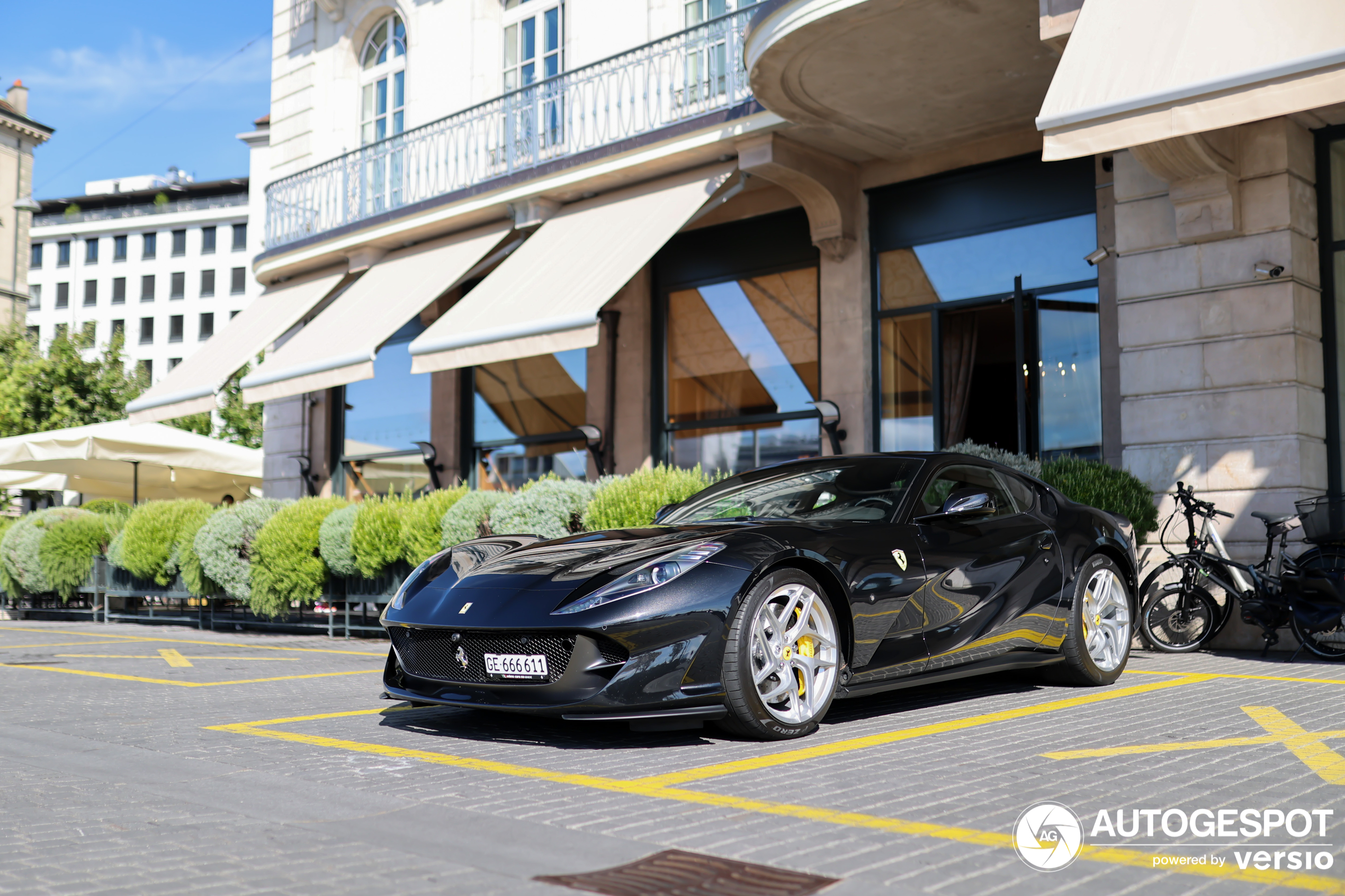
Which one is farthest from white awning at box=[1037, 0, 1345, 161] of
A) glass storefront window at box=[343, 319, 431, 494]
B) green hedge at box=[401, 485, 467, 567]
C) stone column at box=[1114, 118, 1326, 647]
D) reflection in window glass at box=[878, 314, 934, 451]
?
glass storefront window at box=[343, 319, 431, 494]

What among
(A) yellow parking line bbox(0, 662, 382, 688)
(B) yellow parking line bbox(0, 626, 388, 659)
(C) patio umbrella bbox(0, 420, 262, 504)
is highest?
(C) patio umbrella bbox(0, 420, 262, 504)

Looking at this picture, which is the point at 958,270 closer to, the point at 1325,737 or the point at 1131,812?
the point at 1325,737

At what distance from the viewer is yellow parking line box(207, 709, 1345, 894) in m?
3.05

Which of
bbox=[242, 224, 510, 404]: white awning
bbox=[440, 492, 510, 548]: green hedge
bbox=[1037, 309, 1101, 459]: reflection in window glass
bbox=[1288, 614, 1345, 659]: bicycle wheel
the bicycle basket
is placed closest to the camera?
the bicycle basket

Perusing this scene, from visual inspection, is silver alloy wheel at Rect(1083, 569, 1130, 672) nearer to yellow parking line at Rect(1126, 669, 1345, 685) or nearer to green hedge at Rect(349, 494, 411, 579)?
yellow parking line at Rect(1126, 669, 1345, 685)

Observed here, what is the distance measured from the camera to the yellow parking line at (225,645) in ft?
33.9

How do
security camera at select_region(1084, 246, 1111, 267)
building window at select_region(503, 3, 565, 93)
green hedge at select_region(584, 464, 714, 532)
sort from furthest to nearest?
building window at select_region(503, 3, 565, 93) → security camera at select_region(1084, 246, 1111, 267) → green hedge at select_region(584, 464, 714, 532)

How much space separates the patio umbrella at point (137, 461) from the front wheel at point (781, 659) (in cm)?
1449

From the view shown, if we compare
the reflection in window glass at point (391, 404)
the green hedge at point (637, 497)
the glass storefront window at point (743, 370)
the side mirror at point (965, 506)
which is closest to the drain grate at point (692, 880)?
the side mirror at point (965, 506)

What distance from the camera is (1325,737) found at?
16.7 ft

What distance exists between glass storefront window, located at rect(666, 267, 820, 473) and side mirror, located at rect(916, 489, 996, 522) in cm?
803

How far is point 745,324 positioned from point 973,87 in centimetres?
437

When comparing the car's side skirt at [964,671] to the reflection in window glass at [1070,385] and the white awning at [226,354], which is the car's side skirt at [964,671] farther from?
the white awning at [226,354]

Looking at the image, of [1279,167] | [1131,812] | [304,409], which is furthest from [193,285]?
[1131,812]
